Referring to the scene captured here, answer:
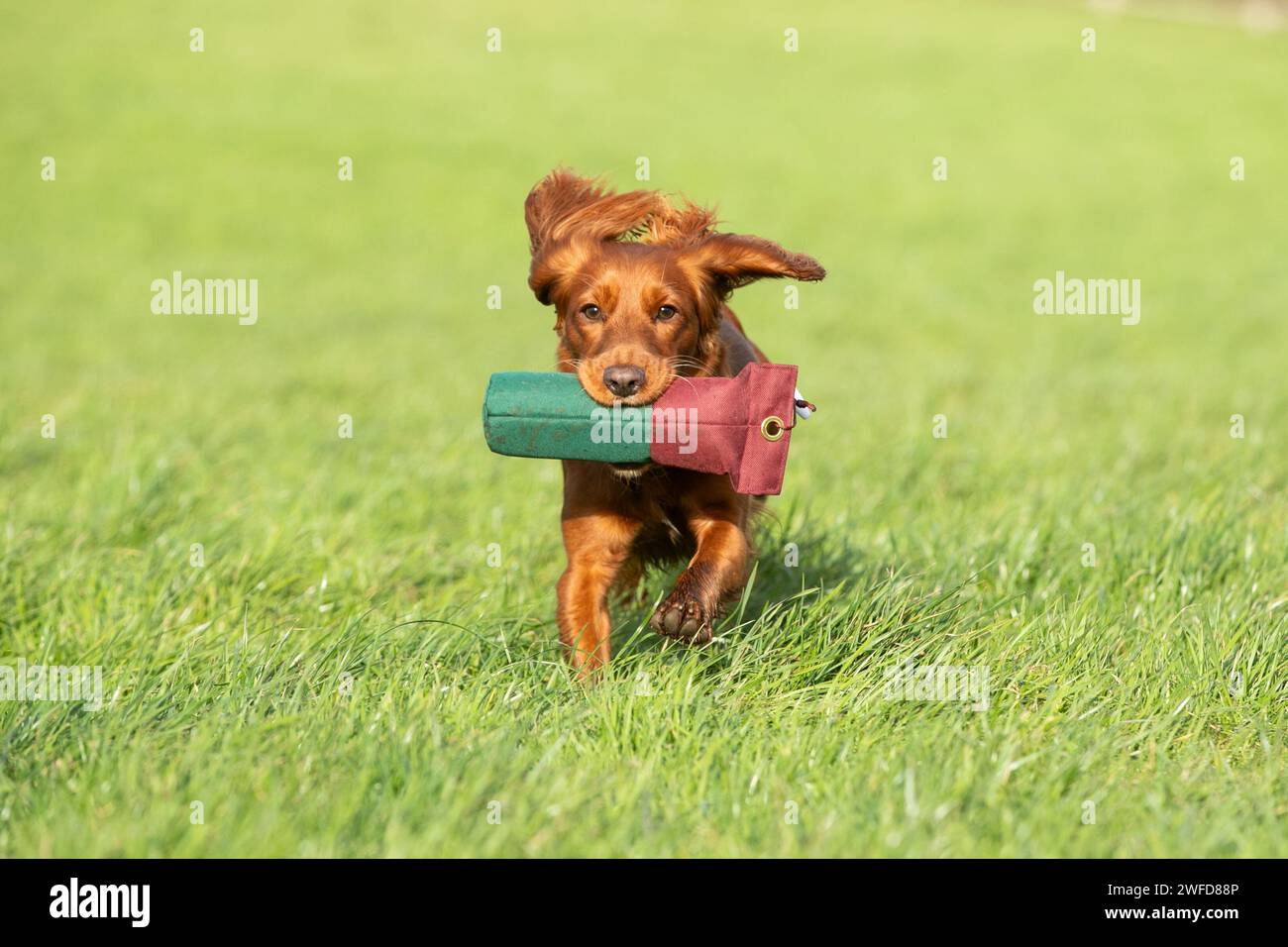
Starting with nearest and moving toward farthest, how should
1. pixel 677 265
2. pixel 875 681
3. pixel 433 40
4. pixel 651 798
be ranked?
pixel 651 798, pixel 875 681, pixel 677 265, pixel 433 40

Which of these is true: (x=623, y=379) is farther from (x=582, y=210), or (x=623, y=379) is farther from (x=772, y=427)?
(x=582, y=210)

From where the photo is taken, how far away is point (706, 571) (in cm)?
378

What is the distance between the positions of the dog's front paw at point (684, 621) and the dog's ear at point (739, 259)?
3.23 ft

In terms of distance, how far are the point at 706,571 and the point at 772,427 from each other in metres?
0.48

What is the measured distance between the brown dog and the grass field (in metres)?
0.17

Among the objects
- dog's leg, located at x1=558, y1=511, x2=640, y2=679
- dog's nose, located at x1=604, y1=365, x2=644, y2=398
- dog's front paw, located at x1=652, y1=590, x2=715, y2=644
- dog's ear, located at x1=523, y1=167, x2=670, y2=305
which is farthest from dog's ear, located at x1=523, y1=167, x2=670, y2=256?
dog's front paw, located at x1=652, y1=590, x2=715, y2=644

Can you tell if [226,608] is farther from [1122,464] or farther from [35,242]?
[35,242]

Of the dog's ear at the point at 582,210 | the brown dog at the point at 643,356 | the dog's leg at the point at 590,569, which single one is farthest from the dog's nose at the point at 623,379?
the dog's ear at the point at 582,210

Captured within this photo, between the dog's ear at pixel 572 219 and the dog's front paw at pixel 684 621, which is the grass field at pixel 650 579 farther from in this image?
the dog's ear at pixel 572 219

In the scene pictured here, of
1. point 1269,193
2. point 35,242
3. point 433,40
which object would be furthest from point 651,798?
point 433,40

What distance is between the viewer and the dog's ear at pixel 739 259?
389 centimetres

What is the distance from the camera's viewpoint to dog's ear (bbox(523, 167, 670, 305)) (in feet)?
13.2

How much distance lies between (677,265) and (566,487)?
73cm

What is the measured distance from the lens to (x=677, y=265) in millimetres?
3945
